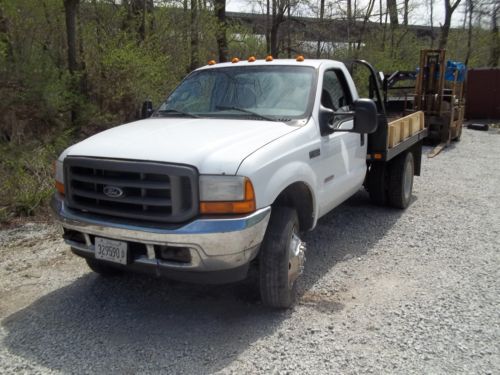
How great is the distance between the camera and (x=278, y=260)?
3449 mm

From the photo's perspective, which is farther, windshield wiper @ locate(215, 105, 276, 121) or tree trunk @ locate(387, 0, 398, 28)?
tree trunk @ locate(387, 0, 398, 28)

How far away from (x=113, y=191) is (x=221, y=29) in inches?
465

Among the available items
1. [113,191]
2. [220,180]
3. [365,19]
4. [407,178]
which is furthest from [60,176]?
[365,19]

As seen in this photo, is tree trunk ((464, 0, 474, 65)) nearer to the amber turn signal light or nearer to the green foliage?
the green foliage

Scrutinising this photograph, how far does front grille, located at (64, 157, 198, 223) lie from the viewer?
304cm

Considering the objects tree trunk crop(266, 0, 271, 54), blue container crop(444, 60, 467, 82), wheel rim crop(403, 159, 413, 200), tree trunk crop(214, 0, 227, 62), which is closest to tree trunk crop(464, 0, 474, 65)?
tree trunk crop(266, 0, 271, 54)

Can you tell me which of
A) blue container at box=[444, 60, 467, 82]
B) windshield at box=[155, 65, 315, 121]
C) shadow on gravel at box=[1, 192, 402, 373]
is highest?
blue container at box=[444, 60, 467, 82]

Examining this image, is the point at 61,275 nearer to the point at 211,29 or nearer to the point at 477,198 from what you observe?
the point at 477,198

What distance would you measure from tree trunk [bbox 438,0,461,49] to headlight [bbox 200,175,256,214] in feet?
83.9

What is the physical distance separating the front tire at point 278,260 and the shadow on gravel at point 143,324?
20 centimetres

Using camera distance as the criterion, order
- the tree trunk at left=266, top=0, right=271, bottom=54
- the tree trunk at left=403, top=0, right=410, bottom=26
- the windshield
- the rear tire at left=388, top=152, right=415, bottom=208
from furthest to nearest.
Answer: the tree trunk at left=403, top=0, right=410, bottom=26, the tree trunk at left=266, top=0, right=271, bottom=54, the rear tire at left=388, top=152, right=415, bottom=208, the windshield

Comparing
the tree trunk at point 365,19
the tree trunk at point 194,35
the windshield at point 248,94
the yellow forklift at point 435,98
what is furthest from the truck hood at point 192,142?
the tree trunk at point 365,19

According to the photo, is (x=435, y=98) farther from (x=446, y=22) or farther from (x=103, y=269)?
(x=446, y=22)

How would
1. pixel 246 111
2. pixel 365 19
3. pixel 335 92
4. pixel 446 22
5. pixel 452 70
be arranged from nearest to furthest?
pixel 246 111 → pixel 335 92 → pixel 452 70 → pixel 365 19 → pixel 446 22
